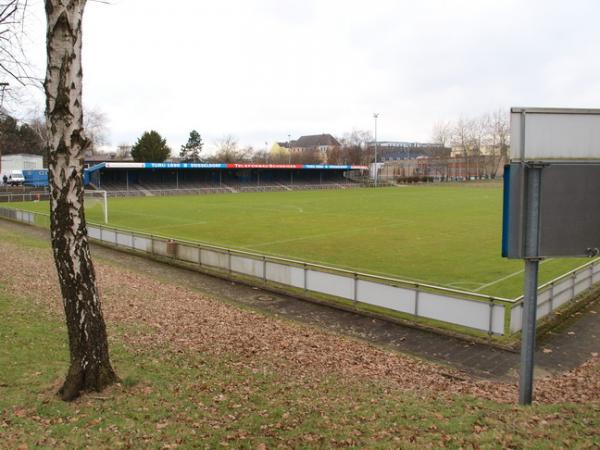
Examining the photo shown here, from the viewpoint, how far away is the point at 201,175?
8231 centimetres

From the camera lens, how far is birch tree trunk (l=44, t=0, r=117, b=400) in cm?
589

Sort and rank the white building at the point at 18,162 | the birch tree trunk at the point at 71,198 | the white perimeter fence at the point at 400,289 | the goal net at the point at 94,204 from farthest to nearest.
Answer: the white building at the point at 18,162 < the goal net at the point at 94,204 < the white perimeter fence at the point at 400,289 < the birch tree trunk at the point at 71,198

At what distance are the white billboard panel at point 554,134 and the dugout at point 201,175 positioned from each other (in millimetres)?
67230

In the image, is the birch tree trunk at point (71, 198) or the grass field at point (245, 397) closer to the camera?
the grass field at point (245, 397)

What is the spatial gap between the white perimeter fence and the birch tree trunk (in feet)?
26.7

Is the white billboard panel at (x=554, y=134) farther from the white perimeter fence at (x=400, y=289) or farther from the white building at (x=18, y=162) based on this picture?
the white building at (x=18, y=162)

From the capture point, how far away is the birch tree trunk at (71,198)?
232 inches

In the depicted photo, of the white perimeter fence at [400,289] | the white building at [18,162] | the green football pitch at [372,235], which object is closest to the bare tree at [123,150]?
the white building at [18,162]

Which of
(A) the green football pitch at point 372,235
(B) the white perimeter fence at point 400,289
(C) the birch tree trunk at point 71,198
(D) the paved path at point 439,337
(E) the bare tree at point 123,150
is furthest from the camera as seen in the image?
(E) the bare tree at point 123,150

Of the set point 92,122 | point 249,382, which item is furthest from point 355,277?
point 92,122

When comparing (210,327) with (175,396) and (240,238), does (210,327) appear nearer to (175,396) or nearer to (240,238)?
(175,396)

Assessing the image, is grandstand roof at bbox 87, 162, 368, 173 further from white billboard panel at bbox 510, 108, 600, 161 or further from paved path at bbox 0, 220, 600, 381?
white billboard panel at bbox 510, 108, 600, 161

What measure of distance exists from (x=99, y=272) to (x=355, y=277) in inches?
359

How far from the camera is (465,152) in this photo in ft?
428
